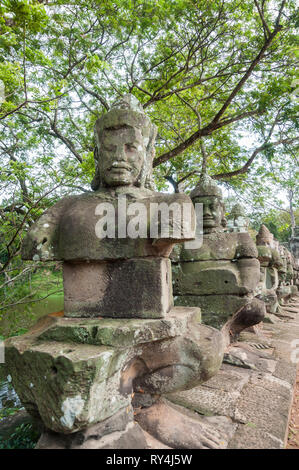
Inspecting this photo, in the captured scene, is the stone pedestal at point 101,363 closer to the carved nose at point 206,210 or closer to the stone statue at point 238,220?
the carved nose at point 206,210

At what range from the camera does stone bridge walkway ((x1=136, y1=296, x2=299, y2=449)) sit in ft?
5.69

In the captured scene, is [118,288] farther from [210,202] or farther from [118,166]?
[210,202]

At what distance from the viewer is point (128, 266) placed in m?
1.80

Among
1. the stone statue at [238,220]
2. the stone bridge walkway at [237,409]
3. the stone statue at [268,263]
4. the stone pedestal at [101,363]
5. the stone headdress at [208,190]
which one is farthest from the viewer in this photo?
the stone statue at [268,263]

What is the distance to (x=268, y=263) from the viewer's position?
227 inches

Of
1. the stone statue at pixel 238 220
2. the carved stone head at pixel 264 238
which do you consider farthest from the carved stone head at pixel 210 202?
the carved stone head at pixel 264 238

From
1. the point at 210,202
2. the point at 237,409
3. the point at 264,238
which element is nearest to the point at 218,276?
the point at 210,202

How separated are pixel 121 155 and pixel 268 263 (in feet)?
15.4

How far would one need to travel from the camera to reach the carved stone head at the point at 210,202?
3.45 m

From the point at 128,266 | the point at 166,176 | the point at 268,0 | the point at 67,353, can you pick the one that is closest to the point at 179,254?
the point at 128,266

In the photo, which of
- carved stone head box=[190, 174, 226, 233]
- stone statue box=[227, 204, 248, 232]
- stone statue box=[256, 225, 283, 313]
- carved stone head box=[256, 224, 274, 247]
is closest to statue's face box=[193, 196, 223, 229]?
carved stone head box=[190, 174, 226, 233]
